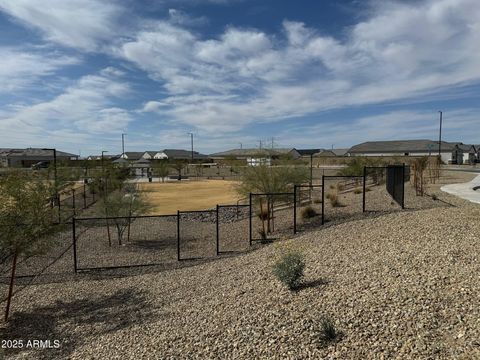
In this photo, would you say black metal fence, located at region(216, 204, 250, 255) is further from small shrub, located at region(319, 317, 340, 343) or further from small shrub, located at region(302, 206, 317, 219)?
small shrub, located at region(319, 317, 340, 343)

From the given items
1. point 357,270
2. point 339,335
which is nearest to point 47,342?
point 339,335

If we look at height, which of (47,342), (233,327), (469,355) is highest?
(469,355)

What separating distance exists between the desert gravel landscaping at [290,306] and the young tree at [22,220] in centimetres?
160

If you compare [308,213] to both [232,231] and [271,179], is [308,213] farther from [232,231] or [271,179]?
[232,231]

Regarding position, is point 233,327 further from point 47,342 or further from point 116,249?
point 116,249

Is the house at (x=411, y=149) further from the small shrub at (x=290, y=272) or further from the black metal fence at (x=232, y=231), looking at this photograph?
the small shrub at (x=290, y=272)

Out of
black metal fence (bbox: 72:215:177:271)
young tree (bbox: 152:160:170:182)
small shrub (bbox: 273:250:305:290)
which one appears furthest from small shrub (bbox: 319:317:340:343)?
young tree (bbox: 152:160:170:182)

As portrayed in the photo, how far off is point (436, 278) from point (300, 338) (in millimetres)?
3100

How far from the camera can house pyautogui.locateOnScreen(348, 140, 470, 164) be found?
350ft

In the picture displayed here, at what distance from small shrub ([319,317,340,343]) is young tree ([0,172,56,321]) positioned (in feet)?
25.8

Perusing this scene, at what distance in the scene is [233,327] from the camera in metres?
7.48

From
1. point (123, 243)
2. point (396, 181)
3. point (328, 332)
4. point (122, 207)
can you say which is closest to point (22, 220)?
point (328, 332)

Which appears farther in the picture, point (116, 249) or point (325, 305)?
point (116, 249)

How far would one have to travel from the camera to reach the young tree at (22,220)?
10266 millimetres
